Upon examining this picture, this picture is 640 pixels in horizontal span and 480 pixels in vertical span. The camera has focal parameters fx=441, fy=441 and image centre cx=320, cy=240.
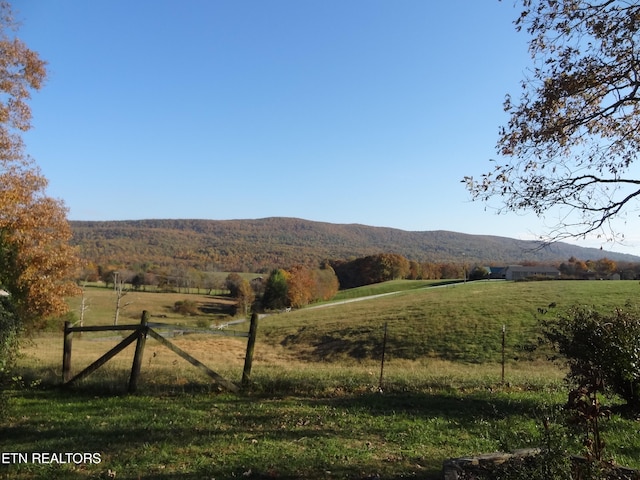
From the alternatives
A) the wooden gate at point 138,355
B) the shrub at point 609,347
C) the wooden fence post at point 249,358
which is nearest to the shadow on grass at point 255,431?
the wooden gate at point 138,355

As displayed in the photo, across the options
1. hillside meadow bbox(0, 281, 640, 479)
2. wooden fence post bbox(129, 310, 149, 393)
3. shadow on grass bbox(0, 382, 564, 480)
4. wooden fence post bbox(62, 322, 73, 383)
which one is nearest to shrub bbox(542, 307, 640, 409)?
hillside meadow bbox(0, 281, 640, 479)

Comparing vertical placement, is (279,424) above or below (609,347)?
below

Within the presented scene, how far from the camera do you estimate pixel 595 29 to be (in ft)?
25.5

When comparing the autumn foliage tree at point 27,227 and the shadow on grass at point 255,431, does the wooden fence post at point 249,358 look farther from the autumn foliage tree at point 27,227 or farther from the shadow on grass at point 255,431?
the autumn foliage tree at point 27,227

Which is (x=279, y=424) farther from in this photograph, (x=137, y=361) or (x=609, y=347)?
(x=609, y=347)

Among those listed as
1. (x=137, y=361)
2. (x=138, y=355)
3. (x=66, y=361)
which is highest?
(x=138, y=355)

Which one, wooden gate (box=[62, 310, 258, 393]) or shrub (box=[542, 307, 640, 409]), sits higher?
shrub (box=[542, 307, 640, 409])

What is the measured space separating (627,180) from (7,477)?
33.2ft

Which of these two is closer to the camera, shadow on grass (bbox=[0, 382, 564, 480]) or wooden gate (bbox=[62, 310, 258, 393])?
shadow on grass (bbox=[0, 382, 564, 480])

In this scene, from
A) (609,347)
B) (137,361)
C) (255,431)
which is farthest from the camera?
(137,361)

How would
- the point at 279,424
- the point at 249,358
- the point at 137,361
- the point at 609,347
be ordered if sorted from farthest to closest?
the point at 249,358
the point at 137,361
the point at 609,347
the point at 279,424

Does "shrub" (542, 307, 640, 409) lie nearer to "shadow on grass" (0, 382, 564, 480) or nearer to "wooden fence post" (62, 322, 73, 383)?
"shadow on grass" (0, 382, 564, 480)

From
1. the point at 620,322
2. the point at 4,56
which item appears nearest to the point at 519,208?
the point at 620,322

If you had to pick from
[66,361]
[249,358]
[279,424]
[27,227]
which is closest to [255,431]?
[279,424]
